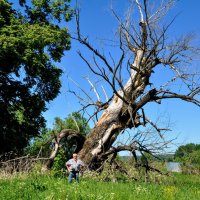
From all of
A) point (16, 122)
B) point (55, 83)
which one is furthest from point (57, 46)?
point (16, 122)

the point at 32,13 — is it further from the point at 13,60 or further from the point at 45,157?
the point at 45,157

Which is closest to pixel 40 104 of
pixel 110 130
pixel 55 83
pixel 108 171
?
pixel 55 83

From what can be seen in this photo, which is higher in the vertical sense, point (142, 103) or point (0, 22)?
point (0, 22)

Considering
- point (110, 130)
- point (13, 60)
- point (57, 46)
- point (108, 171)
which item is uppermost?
point (57, 46)

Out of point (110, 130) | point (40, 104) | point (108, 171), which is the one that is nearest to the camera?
point (108, 171)

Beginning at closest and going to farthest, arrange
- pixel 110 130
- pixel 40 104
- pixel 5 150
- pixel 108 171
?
pixel 108 171 → pixel 110 130 → pixel 5 150 → pixel 40 104

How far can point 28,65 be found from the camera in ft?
74.4

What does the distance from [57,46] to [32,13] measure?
2.51 m

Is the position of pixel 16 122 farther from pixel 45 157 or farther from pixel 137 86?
pixel 137 86

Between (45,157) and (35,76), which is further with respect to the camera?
(35,76)

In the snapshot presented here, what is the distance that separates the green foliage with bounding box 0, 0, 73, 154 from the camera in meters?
22.0

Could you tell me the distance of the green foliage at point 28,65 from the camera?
22.0 m

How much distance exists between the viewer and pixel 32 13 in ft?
83.3

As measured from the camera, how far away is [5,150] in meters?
23.5
